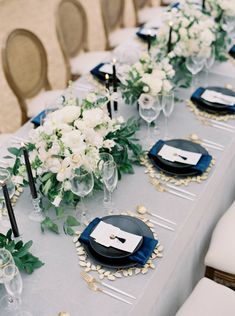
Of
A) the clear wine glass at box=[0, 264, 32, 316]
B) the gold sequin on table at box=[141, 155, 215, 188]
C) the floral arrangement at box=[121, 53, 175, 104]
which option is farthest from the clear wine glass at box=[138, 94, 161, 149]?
the clear wine glass at box=[0, 264, 32, 316]

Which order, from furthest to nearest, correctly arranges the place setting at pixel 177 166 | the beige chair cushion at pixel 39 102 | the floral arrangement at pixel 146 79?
the beige chair cushion at pixel 39 102 → the floral arrangement at pixel 146 79 → the place setting at pixel 177 166

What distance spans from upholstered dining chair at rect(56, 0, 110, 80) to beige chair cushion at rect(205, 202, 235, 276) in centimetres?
182

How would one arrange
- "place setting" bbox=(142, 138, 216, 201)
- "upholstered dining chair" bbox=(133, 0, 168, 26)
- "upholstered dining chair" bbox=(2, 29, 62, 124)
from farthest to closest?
"upholstered dining chair" bbox=(133, 0, 168, 26), "upholstered dining chair" bbox=(2, 29, 62, 124), "place setting" bbox=(142, 138, 216, 201)

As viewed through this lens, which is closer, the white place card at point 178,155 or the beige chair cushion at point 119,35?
the white place card at point 178,155

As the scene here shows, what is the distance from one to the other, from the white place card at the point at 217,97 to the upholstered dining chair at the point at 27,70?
40.2 inches

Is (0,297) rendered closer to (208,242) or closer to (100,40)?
(208,242)

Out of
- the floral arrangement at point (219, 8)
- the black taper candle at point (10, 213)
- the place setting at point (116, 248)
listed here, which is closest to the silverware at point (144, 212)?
the place setting at point (116, 248)

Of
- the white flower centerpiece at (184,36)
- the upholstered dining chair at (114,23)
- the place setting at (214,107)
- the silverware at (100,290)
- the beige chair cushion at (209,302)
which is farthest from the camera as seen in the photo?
the upholstered dining chair at (114,23)

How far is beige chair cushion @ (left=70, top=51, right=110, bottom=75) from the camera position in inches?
148

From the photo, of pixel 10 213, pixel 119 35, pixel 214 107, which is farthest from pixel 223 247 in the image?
pixel 119 35

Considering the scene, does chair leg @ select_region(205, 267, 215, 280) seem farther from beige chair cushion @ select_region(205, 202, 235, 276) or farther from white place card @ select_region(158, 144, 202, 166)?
white place card @ select_region(158, 144, 202, 166)

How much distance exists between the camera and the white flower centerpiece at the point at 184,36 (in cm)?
263

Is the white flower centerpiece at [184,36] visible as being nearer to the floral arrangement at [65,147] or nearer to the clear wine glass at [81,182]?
the floral arrangement at [65,147]

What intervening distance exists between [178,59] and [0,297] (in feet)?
5.88
